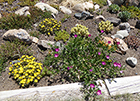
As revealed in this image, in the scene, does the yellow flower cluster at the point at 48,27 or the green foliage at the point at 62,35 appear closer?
the green foliage at the point at 62,35

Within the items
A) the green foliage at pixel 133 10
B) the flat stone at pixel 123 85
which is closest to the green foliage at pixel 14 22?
the flat stone at pixel 123 85

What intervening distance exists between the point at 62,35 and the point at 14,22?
2486 mm

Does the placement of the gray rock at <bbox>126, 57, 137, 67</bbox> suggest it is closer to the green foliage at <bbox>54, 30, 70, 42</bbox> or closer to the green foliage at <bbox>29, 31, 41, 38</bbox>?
the green foliage at <bbox>54, 30, 70, 42</bbox>

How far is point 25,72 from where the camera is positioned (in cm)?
350

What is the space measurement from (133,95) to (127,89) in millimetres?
236

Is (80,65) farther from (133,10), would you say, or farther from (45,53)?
(133,10)

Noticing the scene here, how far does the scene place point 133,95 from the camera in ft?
10.9

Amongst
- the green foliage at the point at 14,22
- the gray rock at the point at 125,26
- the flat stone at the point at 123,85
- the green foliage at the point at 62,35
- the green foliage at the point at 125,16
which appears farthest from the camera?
the green foliage at the point at 125,16

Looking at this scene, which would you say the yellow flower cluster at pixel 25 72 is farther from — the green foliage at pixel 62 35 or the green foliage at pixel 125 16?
the green foliage at pixel 125 16

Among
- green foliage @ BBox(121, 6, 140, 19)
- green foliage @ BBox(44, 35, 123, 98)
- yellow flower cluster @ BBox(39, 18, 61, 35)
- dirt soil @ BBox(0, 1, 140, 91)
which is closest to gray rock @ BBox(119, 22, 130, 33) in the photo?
dirt soil @ BBox(0, 1, 140, 91)

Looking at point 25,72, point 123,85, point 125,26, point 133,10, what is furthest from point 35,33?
point 133,10

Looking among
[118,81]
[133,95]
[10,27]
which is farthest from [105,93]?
[10,27]

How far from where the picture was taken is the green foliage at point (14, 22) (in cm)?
515

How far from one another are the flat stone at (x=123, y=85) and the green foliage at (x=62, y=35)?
2.56m
